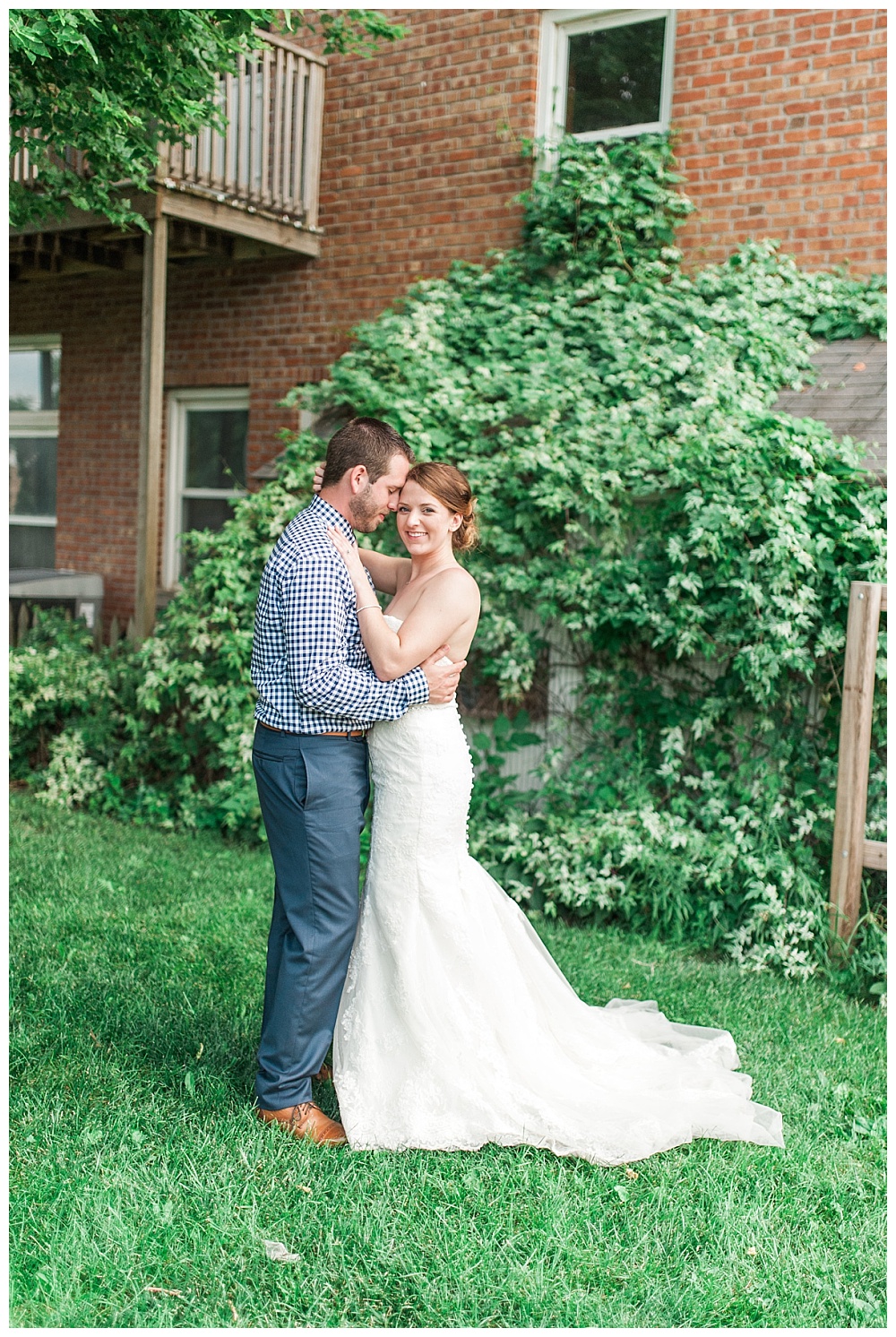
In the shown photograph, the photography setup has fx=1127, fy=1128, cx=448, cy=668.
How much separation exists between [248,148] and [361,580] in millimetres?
6859

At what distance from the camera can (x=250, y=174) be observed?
892 cm

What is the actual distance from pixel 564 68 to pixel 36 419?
6.10m

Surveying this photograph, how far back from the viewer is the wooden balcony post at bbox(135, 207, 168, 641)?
8.27 m

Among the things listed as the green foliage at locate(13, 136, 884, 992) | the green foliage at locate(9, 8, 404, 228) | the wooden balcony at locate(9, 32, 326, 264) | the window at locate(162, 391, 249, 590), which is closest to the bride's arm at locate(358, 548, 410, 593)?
the green foliage at locate(9, 8, 404, 228)

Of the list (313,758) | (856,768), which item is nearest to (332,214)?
(856,768)

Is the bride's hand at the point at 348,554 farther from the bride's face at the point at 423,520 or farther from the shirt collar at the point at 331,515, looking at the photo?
the bride's face at the point at 423,520

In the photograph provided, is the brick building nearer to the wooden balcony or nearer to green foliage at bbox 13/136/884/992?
the wooden balcony

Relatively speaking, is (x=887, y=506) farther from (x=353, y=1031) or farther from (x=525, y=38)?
(x=525, y=38)

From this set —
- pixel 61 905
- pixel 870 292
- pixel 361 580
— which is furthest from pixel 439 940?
pixel 870 292

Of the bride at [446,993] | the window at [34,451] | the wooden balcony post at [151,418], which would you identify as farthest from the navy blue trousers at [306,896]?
the window at [34,451]

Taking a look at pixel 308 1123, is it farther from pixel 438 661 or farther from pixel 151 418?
pixel 151 418

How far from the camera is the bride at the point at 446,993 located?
3.44 meters

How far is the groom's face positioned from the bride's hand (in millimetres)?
99

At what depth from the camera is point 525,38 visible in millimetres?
8227
